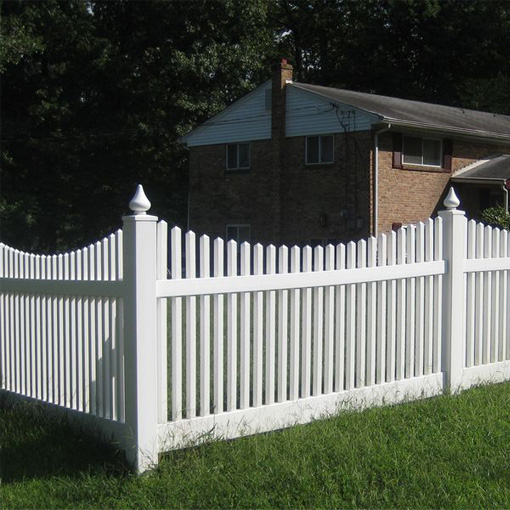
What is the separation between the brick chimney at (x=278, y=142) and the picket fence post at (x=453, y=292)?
18.7m

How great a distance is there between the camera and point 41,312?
6031 millimetres

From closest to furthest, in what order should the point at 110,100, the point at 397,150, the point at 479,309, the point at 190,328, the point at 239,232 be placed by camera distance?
the point at 190,328, the point at 479,309, the point at 397,150, the point at 239,232, the point at 110,100

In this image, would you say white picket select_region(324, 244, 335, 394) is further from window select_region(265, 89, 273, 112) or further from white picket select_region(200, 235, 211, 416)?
window select_region(265, 89, 273, 112)

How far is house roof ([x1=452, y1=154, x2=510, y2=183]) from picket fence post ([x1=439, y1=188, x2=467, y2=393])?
693 inches

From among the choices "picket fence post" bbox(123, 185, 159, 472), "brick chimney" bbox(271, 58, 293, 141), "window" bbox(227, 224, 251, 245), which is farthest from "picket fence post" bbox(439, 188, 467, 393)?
"window" bbox(227, 224, 251, 245)

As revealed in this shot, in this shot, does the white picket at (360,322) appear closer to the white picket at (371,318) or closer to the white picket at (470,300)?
the white picket at (371,318)

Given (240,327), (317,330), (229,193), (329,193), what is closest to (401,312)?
(317,330)

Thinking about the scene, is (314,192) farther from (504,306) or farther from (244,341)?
(244,341)

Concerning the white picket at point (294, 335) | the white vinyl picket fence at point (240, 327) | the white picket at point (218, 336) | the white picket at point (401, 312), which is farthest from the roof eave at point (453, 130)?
the white picket at point (218, 336)

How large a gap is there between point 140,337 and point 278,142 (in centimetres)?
2131

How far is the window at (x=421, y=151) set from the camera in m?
23.9

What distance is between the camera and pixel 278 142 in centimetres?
2567

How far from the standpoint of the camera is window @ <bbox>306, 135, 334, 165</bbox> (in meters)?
24.5

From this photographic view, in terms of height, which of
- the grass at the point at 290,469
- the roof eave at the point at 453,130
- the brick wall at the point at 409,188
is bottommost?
the grass at the point at 290,469
